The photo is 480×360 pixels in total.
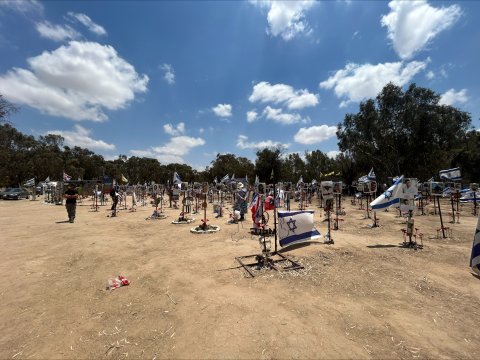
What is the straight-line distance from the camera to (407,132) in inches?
1747

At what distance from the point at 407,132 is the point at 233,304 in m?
48.3

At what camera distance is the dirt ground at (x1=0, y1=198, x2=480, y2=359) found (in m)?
4.63

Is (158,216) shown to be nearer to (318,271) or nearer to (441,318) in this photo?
(318,271)

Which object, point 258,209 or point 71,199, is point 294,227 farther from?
point 71,199

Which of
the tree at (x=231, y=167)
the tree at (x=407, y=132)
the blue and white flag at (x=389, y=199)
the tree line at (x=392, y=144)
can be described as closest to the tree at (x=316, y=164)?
the tree line at (x=392, y=144)

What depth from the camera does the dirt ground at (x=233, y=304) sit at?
4633 mm

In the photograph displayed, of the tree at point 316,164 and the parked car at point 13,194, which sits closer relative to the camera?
the parked car at point 13,194

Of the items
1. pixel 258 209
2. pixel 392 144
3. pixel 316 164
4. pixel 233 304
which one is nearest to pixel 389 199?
pixel 258 209

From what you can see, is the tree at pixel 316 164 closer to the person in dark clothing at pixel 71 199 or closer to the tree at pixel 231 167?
the tree at pixel 231 167

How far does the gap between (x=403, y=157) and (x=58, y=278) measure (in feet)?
161

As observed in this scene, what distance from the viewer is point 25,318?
18.4 ft

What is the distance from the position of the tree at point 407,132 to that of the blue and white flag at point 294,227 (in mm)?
40935

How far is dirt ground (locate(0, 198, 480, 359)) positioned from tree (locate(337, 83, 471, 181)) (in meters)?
38.8

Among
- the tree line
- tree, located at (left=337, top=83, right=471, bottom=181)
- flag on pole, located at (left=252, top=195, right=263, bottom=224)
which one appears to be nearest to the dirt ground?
flag on pole, located at (left=252, top=195, right=263, bottom=224)
